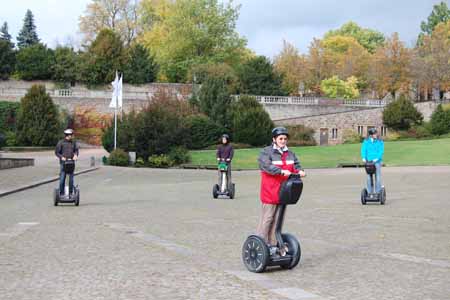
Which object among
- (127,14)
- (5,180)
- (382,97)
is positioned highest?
(127,14)

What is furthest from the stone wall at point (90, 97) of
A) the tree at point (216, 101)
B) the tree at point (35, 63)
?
the tree at point (216, 101)

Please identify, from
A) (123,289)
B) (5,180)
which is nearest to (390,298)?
(123,289)

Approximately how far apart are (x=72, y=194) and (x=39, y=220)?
3.76 metres

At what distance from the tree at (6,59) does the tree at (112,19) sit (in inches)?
680

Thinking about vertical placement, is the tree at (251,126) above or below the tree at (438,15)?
below

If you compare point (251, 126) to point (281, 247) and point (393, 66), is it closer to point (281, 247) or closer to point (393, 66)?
point (393, 66)

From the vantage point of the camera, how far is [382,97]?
90812mm

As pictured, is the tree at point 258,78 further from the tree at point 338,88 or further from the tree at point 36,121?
the tree at point 36,121

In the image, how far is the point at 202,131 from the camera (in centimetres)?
5975

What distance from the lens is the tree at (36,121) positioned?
62.5 meters

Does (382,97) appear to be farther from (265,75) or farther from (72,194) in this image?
(72,194)

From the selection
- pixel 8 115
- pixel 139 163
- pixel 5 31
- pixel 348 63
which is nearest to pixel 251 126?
pixel 139 163

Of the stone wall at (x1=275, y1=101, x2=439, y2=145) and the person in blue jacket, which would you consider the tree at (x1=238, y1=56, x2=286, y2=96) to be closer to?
the stone wall at (x1=275, y1=101, x2=439, y2=145)

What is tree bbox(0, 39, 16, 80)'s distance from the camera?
3086 inches
